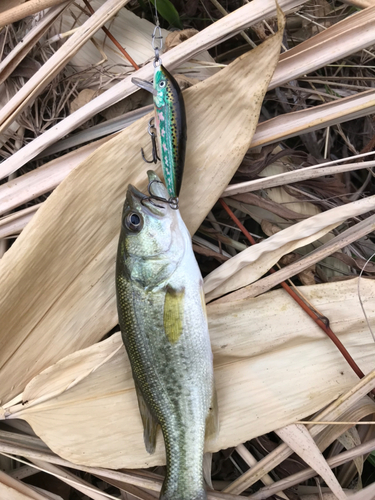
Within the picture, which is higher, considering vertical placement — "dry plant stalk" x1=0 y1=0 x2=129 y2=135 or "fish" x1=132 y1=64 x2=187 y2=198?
"dry plant stalk" x1=0 y1=0 x2=129 y2=135

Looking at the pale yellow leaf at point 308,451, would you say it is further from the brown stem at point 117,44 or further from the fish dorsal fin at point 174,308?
the brown stem at point 117,44

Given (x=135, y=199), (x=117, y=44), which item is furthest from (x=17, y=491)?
(x=117, y=44)

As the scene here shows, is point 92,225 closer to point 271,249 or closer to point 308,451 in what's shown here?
point 271,249

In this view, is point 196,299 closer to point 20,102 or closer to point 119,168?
point 119,168

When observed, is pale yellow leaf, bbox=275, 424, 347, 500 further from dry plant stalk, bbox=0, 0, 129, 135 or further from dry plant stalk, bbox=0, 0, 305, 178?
dry plant stalk, bbox=0, 0, 129, 135

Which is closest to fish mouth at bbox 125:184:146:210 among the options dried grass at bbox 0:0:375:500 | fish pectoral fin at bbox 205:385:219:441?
dried grass at bbox 0:0:375:500

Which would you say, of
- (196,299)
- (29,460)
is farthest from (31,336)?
(196,299)

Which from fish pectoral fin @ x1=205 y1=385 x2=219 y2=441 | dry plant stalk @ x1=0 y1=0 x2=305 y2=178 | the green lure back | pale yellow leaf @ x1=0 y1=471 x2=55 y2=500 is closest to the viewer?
the green lure back
